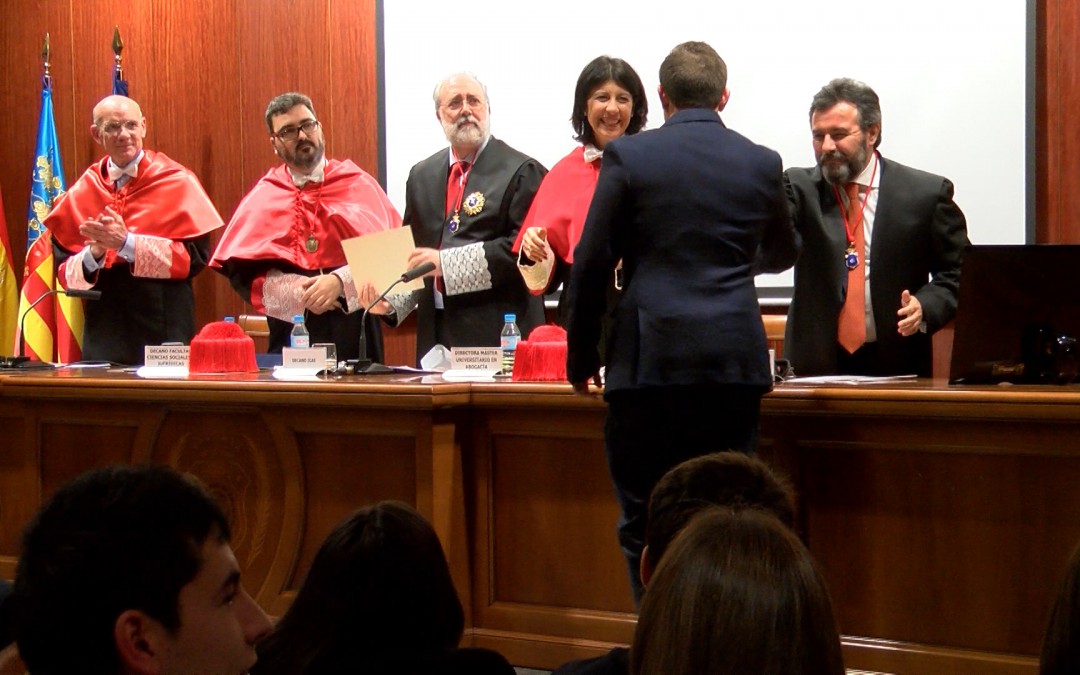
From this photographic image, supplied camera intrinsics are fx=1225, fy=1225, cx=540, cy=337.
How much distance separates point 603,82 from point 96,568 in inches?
108

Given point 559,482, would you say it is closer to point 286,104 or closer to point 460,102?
point 460,102

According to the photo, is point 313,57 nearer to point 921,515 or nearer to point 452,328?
point 452,328

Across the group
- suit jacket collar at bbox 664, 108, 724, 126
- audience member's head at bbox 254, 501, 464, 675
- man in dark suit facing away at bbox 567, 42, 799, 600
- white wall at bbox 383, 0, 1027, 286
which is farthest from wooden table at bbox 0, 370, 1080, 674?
white wall at bbox 383, 0, 1027, 286

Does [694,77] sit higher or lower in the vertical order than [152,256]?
higher

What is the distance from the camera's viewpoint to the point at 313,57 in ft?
20.1

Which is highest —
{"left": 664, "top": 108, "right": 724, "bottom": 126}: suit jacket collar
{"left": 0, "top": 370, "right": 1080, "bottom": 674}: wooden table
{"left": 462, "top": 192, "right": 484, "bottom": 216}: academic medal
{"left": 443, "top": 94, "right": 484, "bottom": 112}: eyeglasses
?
{"left": 443, "top": 94, "right": 484, "bottom": 112}: eyeglasses

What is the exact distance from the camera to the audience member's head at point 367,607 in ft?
5.22

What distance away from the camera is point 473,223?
4082mm

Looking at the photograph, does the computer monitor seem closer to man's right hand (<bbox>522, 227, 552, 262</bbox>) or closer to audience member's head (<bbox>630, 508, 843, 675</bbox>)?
man's right hand (<bbox>522, 227, 552, 262</bbox>)

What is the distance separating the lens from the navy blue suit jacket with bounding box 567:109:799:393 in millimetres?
2469

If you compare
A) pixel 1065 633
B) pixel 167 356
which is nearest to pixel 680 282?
pixel 1065 633

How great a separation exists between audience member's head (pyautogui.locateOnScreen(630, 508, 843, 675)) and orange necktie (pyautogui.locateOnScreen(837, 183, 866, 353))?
251 centimetres

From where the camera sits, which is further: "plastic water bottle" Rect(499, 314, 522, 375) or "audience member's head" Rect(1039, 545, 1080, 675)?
"plastic water bottle" Rect(499, 314, 522, 375)

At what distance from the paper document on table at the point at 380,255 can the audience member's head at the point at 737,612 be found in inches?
103
